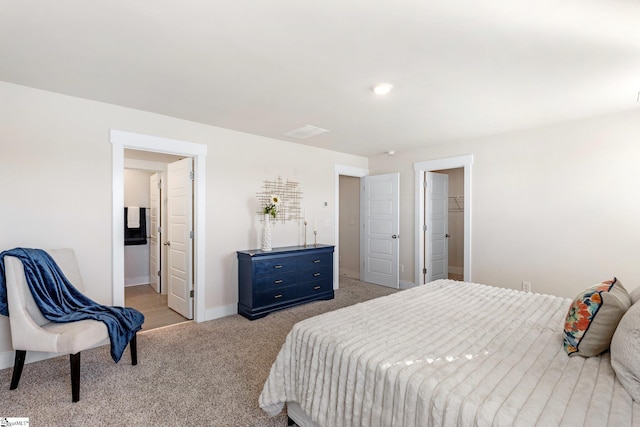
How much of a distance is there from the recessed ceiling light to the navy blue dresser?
2262 mm

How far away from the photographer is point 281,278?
407 centimetres

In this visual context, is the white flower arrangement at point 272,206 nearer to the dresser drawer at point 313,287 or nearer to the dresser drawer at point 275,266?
the dresser drawer at point 275,266

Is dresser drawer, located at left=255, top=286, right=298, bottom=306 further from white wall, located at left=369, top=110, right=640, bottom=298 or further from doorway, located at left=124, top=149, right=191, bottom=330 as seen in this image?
white wall, located at left=369, top=110, right=640, bottom=298

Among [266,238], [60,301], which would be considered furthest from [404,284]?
[60,301]

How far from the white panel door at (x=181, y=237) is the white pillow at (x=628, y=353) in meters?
3.76

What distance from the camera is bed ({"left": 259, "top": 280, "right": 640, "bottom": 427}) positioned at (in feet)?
3.66

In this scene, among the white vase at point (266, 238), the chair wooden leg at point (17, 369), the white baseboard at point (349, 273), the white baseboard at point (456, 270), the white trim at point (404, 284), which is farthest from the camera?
the white baseboard at point (456, 270)

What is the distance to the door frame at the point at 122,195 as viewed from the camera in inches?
123

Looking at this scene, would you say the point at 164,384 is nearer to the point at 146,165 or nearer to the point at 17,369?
the point at 17,369

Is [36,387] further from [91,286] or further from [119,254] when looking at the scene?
[119,254]

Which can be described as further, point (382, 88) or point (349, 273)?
point (349, 273)

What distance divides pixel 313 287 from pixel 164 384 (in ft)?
7.77

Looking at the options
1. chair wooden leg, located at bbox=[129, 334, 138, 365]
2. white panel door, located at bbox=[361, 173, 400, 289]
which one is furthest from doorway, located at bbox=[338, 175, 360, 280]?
chair wooden leg, located at bbox=[129, 334, 138, 365]

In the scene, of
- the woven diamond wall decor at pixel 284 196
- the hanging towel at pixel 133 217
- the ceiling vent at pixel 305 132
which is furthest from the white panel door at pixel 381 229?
the hanging towel at pixel 133 217
